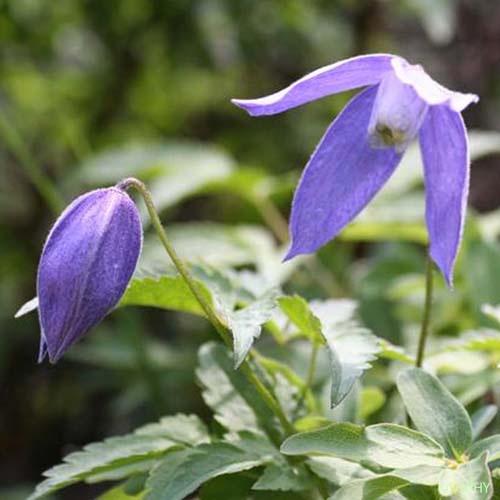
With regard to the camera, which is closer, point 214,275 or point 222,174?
point 214,275

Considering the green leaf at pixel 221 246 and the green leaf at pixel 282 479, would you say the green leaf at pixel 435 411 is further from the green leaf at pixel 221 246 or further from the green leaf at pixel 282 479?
the green leaf at pixel 221 246

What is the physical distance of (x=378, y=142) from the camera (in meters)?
1.22

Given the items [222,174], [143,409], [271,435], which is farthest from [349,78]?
[143,409]

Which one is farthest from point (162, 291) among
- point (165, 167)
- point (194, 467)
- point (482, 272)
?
point (165, 167)

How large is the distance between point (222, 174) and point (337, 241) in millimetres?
381

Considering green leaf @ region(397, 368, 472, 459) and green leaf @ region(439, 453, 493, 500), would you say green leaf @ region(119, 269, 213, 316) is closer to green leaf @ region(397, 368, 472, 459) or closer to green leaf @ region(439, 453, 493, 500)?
green leaf @ region(397, 368, 472, 459)

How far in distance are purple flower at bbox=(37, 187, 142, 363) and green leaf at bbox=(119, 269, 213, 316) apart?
6 centimetres

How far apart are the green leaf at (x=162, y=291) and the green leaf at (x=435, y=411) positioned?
25cm

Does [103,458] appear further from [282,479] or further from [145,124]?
[145,124]

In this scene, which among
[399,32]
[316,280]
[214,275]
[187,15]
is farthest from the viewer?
[399,32]

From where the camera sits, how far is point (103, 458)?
1.17 metres

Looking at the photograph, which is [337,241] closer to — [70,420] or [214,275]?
[70,420]

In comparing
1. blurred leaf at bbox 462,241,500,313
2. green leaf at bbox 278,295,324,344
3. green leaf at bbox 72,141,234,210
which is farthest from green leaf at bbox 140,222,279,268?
green leaf at bbox 278,295,324,344

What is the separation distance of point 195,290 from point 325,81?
0.88ft
